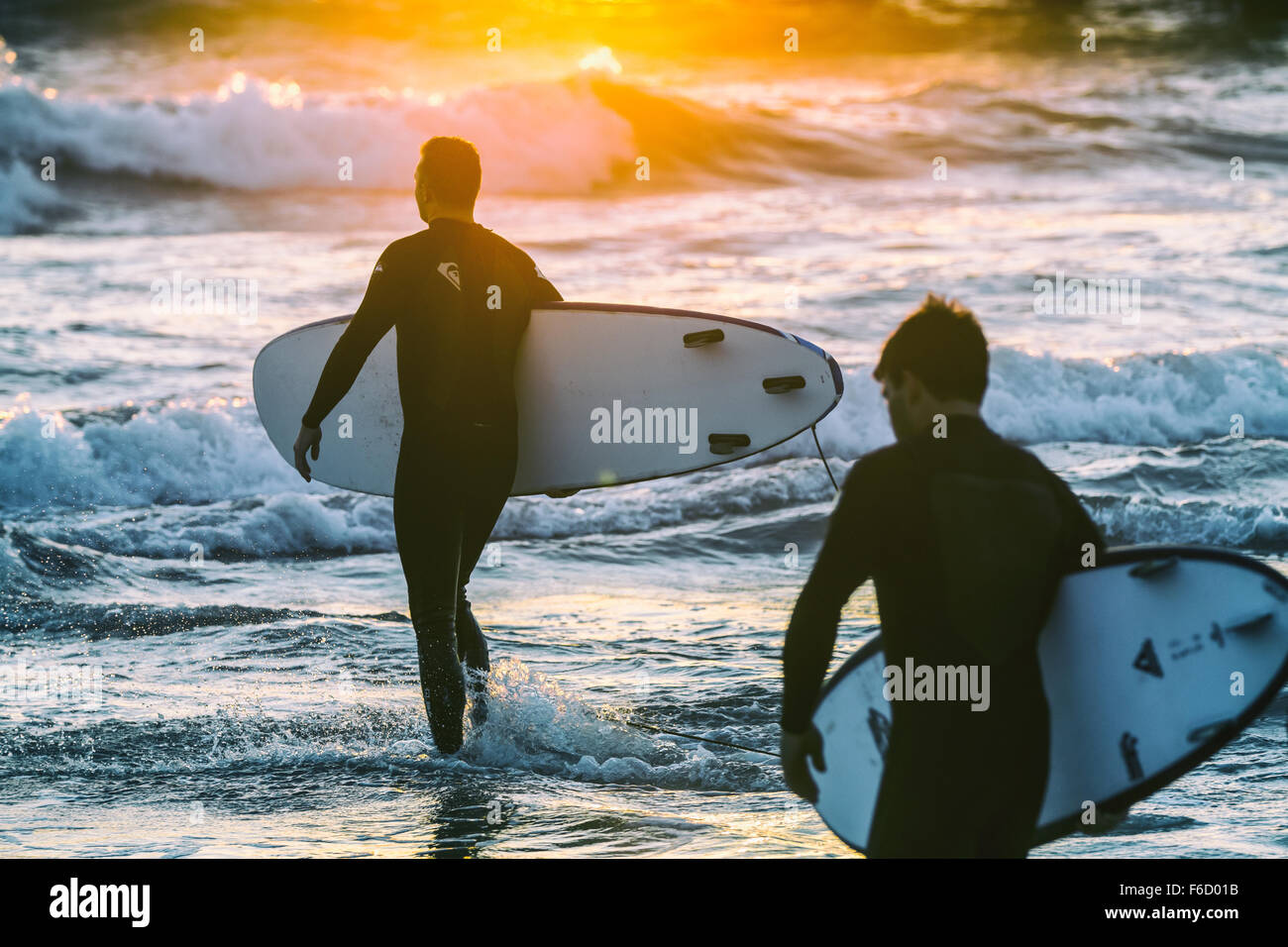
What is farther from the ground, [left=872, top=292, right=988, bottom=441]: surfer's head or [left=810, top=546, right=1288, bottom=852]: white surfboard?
[left=872, top=292, right=988, bottom=441]: surfer's head

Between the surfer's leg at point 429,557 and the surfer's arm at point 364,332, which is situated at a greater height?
the surfer's arm at point 364,332

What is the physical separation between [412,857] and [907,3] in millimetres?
25598

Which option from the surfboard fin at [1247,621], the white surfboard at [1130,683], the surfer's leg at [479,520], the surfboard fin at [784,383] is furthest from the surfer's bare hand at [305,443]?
the surfboard fin at [1247,621]

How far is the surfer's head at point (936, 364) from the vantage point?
188cm

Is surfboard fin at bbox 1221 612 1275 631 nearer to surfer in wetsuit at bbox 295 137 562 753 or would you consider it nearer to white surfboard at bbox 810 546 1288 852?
white surfboard at bbox 810 546 1288 852

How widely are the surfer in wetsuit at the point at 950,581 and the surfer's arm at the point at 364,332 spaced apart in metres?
1.71

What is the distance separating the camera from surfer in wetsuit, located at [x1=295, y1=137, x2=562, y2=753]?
3.31 m

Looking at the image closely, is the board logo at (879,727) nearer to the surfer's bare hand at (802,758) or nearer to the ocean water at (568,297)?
the surfer's bare hand at (802,758)

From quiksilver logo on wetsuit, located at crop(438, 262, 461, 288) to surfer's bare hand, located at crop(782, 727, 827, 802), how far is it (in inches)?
68.0

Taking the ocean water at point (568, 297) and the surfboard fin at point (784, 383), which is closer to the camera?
the ocean water at point (568, 297)

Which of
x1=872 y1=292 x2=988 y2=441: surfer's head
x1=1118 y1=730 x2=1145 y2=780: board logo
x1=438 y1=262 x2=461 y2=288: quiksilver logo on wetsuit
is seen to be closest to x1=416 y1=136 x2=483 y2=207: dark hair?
x1=438 y1=262 x2=461 y2=288: quiksilver logo on wetsuit

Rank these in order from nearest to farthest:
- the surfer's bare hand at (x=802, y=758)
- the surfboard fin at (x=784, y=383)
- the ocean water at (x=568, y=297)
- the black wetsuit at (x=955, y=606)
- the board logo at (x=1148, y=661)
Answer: the black wetsuit at (x=955, y=606) → the surfer's bare hand at (x=802, y=758) → the board logo at (x=1148, y=661) → the ocean water at (x=568, y=297) → the surfboard fin at (x=784, y=383)

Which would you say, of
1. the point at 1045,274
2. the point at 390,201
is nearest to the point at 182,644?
the point at 1045,274
